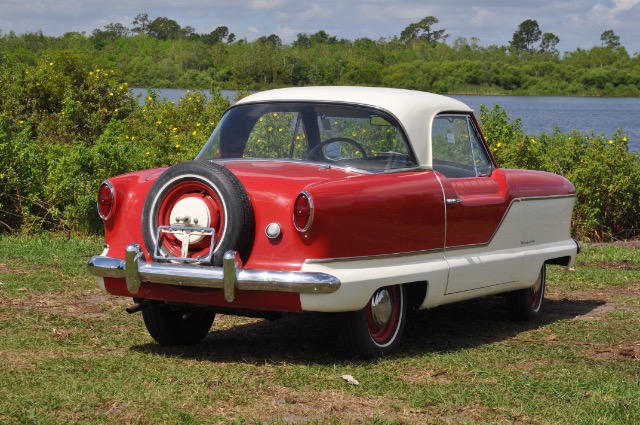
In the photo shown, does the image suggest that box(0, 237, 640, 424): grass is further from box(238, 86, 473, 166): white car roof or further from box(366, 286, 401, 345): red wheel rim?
box(238, 86, 473, 166): white car roof

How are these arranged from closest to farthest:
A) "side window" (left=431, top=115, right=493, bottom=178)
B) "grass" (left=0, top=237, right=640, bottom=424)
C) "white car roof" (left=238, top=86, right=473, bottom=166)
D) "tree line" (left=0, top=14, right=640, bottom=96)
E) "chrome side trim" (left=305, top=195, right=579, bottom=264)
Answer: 1. "grass" (left=0, top=237, right=640, bottom=424)
2. "chrome side trim" (left=305, top=195, right=579, bottom=264)
3. "white car roof" (left=238, top=86, right=473, bottom=166)
4. "side window" (left=431, top=115, right=493, bottom=178)
5. "tree line" (left=0, top=14, right=640, bottom=96)

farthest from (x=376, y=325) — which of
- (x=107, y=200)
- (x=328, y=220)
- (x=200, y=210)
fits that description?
(x=107, y=200)

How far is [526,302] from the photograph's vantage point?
851 centimetres

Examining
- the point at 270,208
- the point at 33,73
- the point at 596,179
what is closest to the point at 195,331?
the point at 270,208

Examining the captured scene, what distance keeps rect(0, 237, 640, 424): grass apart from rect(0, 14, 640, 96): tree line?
16.8 m

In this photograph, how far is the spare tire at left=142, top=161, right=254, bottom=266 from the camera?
6285mm

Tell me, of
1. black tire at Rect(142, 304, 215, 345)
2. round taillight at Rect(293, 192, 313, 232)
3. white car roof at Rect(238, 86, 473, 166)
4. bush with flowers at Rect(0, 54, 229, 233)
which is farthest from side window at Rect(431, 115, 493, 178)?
bush with flowers at Rect(0, 54, 229, 233)

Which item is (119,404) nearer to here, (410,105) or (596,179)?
(410,105)

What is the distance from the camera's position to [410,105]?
7.41 meters

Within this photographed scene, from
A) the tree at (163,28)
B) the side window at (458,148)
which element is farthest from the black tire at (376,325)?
the tree at (163,28)

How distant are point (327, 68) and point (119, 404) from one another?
41.4m

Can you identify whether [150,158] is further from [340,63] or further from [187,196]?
[340,63]

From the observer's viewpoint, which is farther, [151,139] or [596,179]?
[151,139]

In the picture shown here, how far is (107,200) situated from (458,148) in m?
2.53
